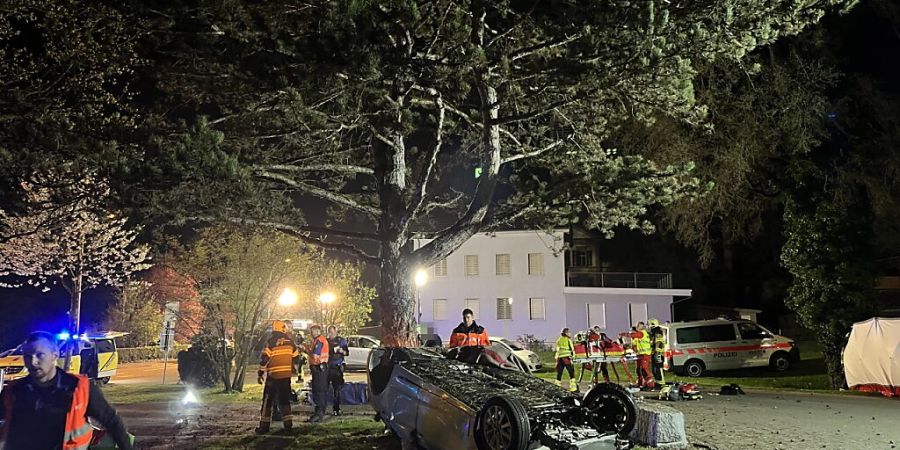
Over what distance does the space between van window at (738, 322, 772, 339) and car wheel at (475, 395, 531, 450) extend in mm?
19425

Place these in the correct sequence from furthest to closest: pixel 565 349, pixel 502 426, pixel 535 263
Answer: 1. pixel 535 263
2. pixel 565 349
3. pixel 502 426

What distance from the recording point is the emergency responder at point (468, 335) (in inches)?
397

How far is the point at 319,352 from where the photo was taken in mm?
12875

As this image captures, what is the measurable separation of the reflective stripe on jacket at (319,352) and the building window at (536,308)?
82.9ft

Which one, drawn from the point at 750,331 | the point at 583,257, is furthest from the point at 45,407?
the point at 583,257

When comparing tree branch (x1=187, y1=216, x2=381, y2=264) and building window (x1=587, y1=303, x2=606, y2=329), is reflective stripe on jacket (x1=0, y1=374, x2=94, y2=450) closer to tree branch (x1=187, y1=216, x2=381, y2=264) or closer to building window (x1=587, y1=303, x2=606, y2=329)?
tree branch (x1=187, y1=216, x2=381, y2=264)

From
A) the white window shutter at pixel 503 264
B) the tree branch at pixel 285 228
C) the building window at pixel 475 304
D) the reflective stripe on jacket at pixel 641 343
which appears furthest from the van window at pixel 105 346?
the white window shutter at pixel 503 264

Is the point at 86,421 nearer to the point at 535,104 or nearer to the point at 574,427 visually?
the point at 574,427

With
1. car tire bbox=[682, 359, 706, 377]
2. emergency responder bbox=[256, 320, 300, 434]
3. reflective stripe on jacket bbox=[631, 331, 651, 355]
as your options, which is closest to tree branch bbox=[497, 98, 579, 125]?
emergency responder bbox=[256, 320, 300, 434]

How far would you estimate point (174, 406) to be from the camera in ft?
48.6

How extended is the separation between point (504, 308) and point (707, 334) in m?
15.7

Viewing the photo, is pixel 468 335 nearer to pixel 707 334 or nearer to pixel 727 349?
pixel 707 334

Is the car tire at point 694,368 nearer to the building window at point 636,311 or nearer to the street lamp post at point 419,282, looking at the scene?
the street lamp post at point 419,282

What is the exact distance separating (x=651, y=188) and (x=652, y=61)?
3387mm
